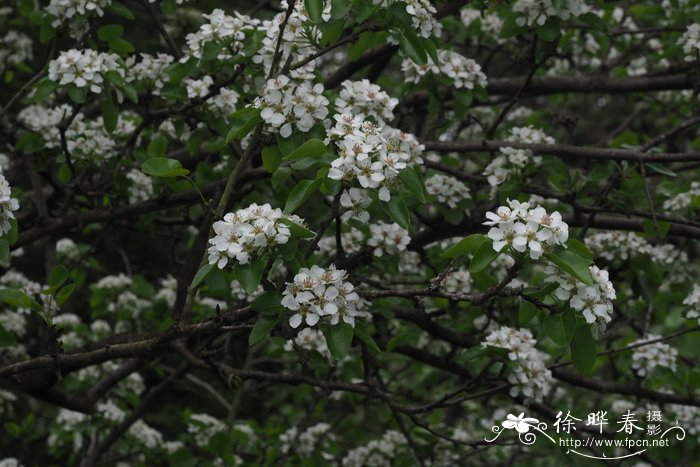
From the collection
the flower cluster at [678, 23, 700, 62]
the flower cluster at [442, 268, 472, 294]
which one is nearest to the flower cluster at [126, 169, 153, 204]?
the flower cluster at [442, 268, 472, 294]

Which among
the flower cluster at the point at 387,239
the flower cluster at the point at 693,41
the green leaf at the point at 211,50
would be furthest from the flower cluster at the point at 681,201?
the green leaf at the point at 211,50

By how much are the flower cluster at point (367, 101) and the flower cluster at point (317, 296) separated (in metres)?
0.74

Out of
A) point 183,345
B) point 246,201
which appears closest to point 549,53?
point 246,201

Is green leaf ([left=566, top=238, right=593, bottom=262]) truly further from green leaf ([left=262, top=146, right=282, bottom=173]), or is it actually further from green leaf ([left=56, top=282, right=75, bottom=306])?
green leaf ([left=56, top=282, right=75, bottom=306])

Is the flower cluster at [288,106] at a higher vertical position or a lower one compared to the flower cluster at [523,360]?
higher

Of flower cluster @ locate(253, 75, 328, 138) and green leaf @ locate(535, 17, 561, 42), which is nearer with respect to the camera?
flower cluster @ locate(253, 75, 328, 138)

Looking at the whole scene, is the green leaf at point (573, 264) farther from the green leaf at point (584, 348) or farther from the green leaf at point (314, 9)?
the green leaf at point (314, 9)

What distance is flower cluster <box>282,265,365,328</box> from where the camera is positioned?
1.98 meters

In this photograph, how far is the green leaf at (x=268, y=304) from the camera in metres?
2.04

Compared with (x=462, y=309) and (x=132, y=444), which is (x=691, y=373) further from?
(x=132, y=444)

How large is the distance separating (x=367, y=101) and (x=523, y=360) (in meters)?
1.10

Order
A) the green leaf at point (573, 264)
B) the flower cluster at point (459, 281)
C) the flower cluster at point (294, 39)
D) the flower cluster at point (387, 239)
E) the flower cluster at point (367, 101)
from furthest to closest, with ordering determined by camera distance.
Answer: the flower cluster at point (459, 281), the flower cluster at point (387, 239), the flower cluster at point (367, 101), the flower cluster at point (294, 39), the green leaf at point (573, 264)

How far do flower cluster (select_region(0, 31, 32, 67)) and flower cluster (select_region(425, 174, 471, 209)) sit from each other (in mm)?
2839

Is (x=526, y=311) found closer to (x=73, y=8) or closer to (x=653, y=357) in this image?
(x=653, y=357)
